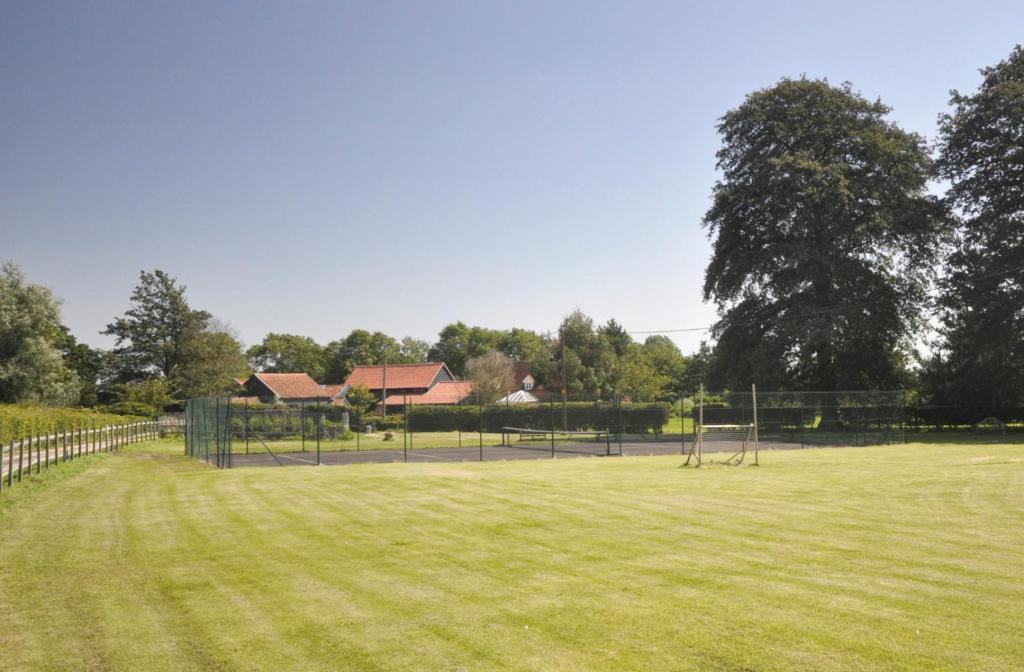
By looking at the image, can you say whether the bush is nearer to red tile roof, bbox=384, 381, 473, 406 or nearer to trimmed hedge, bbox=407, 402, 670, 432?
trimmed hedge, bbox=407, 402, 670, 432

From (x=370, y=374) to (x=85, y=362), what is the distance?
2738 centimetres

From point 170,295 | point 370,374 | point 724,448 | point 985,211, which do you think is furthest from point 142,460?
point 370,374

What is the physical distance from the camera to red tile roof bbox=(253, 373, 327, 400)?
275 ft

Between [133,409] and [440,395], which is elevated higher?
[440,395]

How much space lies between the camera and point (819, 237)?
48.1 meters

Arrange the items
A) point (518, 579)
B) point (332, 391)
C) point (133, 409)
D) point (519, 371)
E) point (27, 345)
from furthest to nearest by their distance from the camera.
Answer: point (519, 371) < point (332, 391) < point (133, 409) < point (27, 345) < point (518, 579)

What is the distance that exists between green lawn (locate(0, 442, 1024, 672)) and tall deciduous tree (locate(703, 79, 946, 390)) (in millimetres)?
30736

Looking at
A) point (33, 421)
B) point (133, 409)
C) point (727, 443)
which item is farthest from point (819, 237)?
point (133, 409)

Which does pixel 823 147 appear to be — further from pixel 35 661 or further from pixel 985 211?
pixel 35 661

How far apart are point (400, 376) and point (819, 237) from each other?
166 ft

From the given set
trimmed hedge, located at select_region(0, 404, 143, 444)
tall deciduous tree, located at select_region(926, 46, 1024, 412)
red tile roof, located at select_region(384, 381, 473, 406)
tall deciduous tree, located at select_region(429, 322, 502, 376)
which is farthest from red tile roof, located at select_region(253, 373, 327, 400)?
tall deciduous tree, located at select_region(926, 46, 1024, 412)

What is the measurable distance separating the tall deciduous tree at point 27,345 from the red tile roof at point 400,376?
119 ft

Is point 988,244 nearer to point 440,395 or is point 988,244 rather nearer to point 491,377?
point 491,377

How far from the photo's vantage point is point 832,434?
40.1 meters
